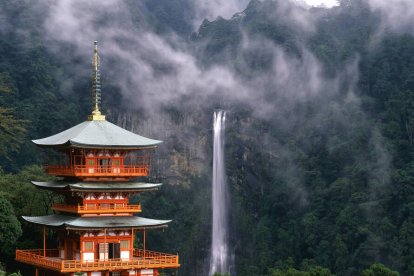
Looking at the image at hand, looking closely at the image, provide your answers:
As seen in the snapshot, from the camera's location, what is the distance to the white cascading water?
297ft

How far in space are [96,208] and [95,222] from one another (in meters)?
1.01

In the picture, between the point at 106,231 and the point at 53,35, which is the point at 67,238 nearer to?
the point at 106,231

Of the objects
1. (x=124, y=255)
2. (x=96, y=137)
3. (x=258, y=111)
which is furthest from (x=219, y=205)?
(x=96, y=137)

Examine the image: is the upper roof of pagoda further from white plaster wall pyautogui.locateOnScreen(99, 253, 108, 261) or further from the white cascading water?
the white cascading water

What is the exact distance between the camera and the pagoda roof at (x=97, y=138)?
4266 cm

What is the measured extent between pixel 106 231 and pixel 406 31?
6568 cm

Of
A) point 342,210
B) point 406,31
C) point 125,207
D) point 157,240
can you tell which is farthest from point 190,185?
point 125,207

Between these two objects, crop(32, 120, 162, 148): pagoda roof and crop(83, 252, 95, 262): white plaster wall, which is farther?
crop(32, 120, 162, 148): pagoda roof

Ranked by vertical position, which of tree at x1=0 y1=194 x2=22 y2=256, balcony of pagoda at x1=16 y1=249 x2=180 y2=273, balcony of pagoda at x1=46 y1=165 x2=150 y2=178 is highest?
balcony of pagoda at x1=46 y1=165 x2=150 y2=178

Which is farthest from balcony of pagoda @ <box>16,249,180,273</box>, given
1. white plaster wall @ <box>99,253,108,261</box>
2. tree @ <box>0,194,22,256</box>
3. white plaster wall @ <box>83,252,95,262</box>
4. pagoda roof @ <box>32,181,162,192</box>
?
pagoda roof @ <box>32,181,162,192</box>

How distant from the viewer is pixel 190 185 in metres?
98.1

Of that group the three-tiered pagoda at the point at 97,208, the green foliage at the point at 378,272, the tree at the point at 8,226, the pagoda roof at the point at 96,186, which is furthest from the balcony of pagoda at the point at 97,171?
the green foliage at the point at 378,272

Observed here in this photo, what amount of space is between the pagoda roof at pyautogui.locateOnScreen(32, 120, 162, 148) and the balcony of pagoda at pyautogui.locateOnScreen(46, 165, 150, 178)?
1.11m

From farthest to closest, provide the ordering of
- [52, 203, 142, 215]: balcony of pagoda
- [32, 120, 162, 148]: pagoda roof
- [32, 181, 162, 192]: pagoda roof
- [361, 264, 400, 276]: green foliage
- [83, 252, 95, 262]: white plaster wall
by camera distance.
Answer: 1. [361, 264, 400, 276]: green foliage
2. [52, 203, 142, 215]: balcony of pagoda
3. [32, 120, 162, 148]: pagoda roof
4. [83, 252, 95, 262]: white plaster wall
5. [32, 181, 162, 192]: pagoda roof
